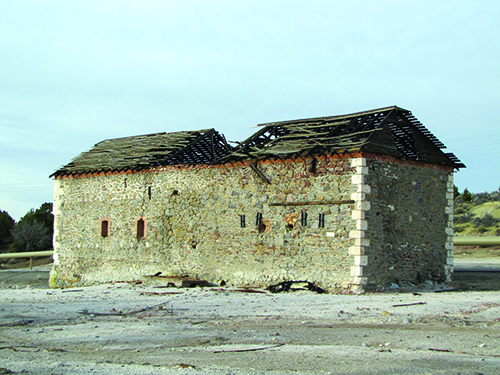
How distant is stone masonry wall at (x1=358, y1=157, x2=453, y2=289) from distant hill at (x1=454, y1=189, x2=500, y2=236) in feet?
52.3

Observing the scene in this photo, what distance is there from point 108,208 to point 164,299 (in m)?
6.88

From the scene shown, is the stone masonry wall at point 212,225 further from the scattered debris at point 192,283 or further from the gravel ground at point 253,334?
the gravel ground at point 253,334

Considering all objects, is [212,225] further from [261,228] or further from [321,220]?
[321,220]

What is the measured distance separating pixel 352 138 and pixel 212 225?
5.23 m

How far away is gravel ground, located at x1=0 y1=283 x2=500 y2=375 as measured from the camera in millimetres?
6586

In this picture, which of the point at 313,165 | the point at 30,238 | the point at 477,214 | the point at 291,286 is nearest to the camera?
the point at 291,286

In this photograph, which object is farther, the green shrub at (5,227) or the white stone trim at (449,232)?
the green shrub at (5,227)

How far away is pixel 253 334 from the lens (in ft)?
28.7

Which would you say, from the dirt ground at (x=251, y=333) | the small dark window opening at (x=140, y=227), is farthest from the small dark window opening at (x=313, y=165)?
the small dark window opening at (x=140, y=227)

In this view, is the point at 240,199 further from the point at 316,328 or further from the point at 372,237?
the point at 316,328

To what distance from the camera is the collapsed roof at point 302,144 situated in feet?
49.3

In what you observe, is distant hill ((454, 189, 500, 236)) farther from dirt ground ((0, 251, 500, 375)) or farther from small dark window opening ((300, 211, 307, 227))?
small dark window opening ((300, 211, 307, 227))

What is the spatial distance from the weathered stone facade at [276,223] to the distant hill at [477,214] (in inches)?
676

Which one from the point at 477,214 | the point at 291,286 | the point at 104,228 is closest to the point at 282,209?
the point at 291,286
